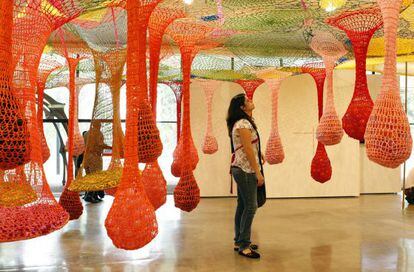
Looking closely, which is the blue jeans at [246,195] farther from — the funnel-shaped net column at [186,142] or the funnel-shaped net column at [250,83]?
the funnel-shaped net column at [250,83]

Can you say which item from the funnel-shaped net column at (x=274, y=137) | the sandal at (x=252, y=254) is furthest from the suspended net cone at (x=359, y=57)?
the funnel-shaped net column at (x=274, y=137)

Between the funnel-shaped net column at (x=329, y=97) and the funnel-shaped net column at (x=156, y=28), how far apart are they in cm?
166

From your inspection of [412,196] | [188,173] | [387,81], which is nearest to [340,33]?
[188,173]

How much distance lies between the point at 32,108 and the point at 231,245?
3183 millimetres

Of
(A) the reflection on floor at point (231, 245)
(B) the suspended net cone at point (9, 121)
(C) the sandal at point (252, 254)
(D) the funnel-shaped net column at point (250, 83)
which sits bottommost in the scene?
(A) the reflection on floor at point (231, 245)

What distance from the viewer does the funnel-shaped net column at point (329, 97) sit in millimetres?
4094

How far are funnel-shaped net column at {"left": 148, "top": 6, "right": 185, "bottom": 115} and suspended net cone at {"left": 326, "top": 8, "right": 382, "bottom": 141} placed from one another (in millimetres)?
1215

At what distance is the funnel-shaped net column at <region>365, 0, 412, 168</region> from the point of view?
2.25m

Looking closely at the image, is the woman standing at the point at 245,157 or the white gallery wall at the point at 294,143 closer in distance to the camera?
the woman standing at the point at 245,157

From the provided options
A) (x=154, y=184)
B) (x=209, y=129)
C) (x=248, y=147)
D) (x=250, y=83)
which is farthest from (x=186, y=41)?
(x=209, y=129)

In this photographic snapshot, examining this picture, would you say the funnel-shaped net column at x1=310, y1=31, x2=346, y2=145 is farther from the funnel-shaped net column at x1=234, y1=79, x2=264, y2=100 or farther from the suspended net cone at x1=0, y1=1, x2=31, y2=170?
the suspended net cone at x1=0, y1=1, x2=31, y2=170

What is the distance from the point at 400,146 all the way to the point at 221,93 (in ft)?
23.3

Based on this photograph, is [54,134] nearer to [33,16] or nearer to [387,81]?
[33,16]

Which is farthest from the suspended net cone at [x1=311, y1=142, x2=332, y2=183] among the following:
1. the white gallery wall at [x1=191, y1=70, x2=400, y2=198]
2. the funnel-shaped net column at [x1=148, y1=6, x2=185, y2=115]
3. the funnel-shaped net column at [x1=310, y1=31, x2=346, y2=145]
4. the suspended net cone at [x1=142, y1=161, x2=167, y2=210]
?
the white gallery wall at [x1=191, y1=70, x2=400, y2=198]
